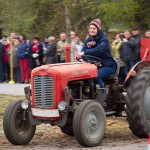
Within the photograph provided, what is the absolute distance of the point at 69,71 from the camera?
30.3 feet

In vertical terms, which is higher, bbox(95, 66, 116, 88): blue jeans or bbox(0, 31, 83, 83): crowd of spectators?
bbox(0, 31, 83, 83): crowd of spectators

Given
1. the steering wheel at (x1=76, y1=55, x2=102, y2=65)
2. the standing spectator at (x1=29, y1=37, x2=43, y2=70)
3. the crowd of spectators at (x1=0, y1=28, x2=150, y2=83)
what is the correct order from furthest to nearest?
1. the standing spectator at (x1=29, y1=37, x2=43, y2=70)
2. the crowd of spectators at (x1=0, y1=28, x2=150, y2=83)
3. the steering wheel at (x1=76, y1=55, x2=102, y2=65)

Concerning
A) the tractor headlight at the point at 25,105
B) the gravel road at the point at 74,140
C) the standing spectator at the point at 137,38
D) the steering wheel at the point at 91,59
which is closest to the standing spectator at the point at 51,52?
the standing spectator at the point at 137,38

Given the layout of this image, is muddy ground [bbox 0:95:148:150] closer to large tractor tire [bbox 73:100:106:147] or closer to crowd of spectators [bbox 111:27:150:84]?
large tractor tire [bbox 73:100:106:147]

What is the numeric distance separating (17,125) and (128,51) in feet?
24.7

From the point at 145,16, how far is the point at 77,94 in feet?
42.3

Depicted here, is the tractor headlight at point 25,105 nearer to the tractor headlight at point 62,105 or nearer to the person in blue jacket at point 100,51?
the tractor headlight at point 62,105

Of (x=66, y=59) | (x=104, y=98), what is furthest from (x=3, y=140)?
(x=66, y=59)

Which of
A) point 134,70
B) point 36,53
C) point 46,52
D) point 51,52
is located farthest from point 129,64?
point 134,70

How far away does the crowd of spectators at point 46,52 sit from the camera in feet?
53.8

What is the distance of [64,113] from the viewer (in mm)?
9016

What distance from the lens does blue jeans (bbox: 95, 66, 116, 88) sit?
9741 millimetres

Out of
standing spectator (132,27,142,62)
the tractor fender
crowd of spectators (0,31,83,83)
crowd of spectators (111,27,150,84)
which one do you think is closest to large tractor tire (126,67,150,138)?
the tractor fender

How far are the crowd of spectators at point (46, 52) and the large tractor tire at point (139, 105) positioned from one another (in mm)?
5908
